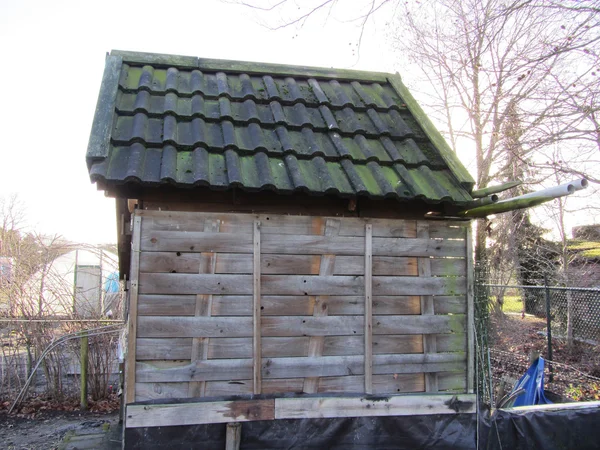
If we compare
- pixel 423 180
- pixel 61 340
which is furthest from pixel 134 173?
pixel 61 340

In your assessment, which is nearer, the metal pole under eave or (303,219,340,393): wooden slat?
(303,219,340,393): wooden slat

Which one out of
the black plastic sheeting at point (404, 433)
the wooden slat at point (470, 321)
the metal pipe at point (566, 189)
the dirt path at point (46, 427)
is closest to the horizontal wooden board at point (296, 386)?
the wooden slat at point (470, 321)

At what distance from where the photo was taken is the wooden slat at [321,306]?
13.5 feet

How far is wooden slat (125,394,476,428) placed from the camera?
149 inches

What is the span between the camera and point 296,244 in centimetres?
416

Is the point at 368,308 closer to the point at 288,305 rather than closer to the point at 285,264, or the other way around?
the point at 288,305

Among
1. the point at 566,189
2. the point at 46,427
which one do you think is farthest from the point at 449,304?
the point at 46,427

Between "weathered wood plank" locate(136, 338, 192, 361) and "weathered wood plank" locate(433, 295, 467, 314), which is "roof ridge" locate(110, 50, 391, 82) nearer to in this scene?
"weathered wood plank" locate(433, 295, 467, 314)

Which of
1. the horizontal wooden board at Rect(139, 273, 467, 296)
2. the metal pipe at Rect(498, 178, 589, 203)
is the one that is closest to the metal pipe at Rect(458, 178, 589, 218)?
the metal pipe at Rect(498, 178, 589, 203)

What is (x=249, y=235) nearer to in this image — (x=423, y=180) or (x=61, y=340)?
(x=423, y=180)

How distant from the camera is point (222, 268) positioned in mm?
3990

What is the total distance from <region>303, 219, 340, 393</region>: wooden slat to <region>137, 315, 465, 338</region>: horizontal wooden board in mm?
61

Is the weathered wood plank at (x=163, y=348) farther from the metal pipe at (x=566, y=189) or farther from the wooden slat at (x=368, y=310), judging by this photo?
the metal pipe at (x=566, y=189)

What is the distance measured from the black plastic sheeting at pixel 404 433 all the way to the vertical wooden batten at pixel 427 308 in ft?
0.98
